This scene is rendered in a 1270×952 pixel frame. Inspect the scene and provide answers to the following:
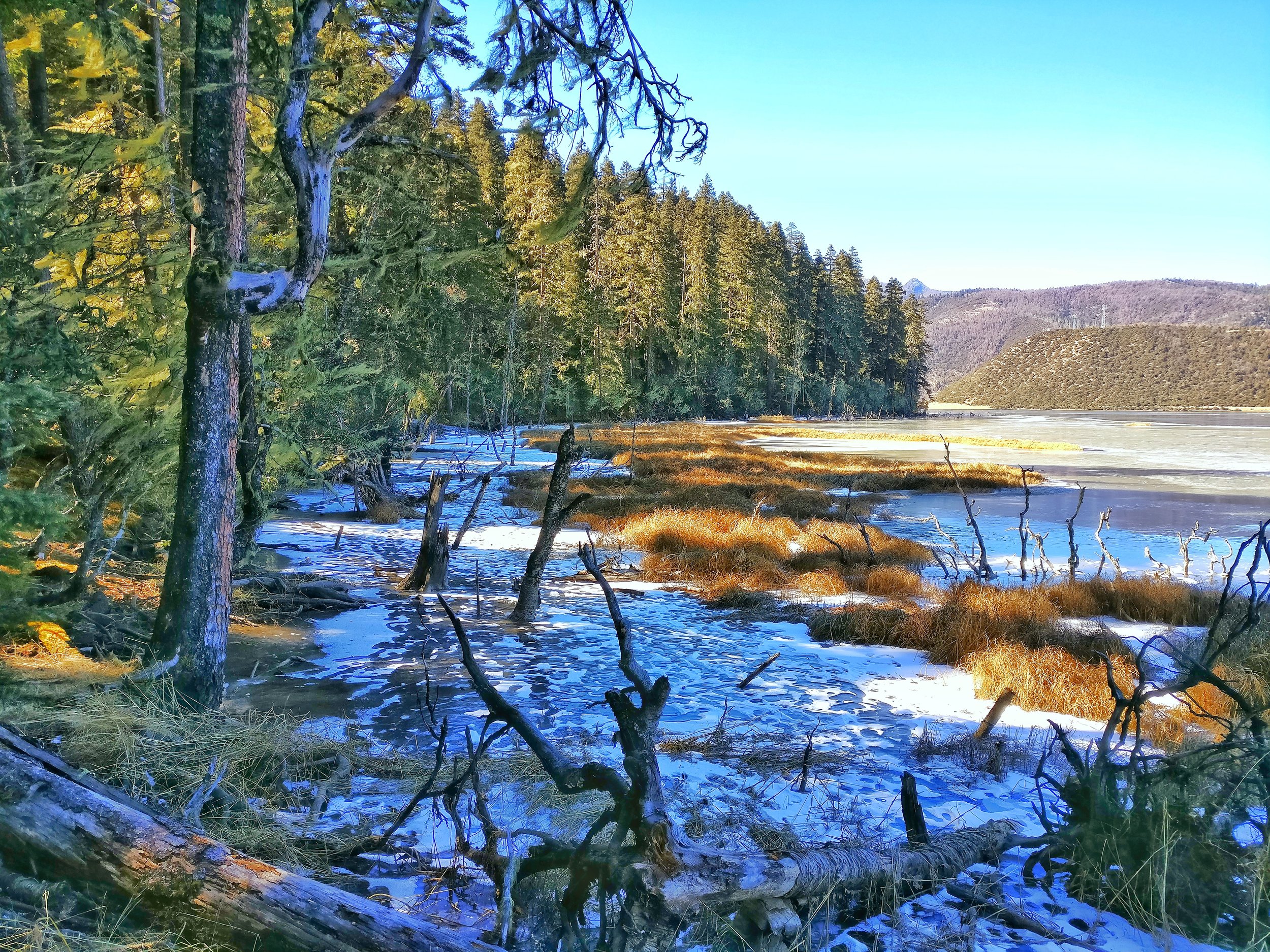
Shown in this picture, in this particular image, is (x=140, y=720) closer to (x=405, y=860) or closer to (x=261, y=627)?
(x=405, y=860)

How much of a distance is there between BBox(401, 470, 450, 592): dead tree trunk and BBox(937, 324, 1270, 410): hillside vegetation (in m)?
152

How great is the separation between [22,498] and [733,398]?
193 ft

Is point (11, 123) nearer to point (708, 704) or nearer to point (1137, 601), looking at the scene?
point (708, 704)

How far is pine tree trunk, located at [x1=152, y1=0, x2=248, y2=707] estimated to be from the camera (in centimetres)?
467

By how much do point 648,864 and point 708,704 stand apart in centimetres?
416

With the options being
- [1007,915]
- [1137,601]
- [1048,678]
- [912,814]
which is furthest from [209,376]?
[1137,601]

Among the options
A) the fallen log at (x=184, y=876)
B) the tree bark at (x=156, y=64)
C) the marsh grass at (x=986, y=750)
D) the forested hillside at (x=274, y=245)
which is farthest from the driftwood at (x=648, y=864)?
the tree bark at (x=156, y=64)

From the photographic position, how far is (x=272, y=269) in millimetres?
5008

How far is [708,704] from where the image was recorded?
21.8 ft

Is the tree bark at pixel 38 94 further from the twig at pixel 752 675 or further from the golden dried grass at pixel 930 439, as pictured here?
the golden dried grass at pixel 930 439

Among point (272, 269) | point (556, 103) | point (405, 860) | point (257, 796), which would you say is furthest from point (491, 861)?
point (556, 103)

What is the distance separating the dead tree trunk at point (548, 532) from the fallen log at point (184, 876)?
6508mm

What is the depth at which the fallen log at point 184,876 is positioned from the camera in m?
2.28

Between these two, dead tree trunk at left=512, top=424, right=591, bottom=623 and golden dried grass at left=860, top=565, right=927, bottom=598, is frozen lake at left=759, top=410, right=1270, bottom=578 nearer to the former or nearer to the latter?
golden dried grass at left=860, top=565, right=927, bottom=598
